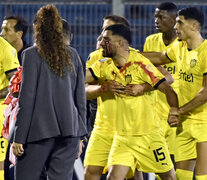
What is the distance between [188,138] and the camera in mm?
7191

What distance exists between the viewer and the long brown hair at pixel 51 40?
211 inches

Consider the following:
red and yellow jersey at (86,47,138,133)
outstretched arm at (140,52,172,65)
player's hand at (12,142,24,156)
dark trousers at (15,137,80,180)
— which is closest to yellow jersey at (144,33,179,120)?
outstretched arm at (140,52,172,65)

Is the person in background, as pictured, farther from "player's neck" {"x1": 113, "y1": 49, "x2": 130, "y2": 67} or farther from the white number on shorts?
the white number on shorts

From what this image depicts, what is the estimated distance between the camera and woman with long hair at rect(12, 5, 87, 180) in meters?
5.27

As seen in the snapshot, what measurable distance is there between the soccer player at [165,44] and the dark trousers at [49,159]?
2634mm

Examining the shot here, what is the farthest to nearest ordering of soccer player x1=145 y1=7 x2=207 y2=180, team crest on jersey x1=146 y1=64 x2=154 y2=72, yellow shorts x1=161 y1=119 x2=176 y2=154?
yellow shorts x1=161 y1=119 x2=176 y2=154, soccer player x1=145 y1=7 x2=207 y2=180, team crest on jersey x1=146 y1=64 x2=154 y2=72

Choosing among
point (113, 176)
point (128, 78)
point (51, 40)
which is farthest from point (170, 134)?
point (51, 40)

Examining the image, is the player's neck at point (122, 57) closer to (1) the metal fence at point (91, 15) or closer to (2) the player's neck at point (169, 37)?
(2) the player's neck at point (169, 37)

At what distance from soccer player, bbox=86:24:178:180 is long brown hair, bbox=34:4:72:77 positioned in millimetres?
1215

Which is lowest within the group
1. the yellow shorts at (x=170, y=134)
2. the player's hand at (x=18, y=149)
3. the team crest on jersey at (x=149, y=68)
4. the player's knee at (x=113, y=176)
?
the yellow shorts at (x=170, y=134)

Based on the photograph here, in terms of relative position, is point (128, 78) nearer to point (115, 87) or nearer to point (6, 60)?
point (115, 87)

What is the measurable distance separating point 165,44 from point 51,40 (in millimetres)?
2989

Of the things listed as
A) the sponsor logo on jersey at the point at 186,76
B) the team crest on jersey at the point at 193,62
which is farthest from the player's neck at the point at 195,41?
the sponsor logo on jersey at the point at 186,76

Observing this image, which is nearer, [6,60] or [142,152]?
[142,152]
